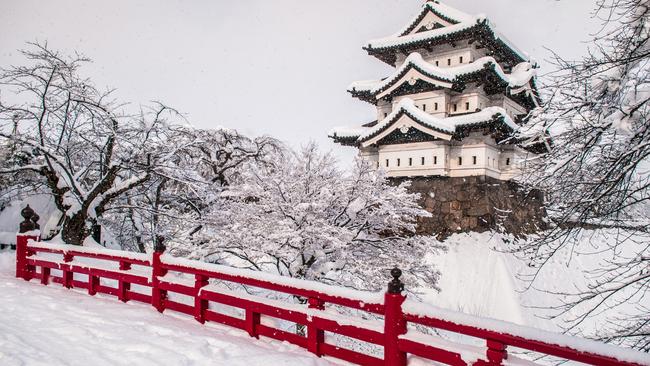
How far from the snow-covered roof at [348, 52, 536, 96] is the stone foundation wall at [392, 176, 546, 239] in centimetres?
562

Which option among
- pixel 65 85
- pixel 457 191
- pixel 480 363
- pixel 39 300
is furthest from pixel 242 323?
pixel 457 191

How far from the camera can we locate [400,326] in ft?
13.7

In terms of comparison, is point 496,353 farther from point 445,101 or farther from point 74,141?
point 445,101

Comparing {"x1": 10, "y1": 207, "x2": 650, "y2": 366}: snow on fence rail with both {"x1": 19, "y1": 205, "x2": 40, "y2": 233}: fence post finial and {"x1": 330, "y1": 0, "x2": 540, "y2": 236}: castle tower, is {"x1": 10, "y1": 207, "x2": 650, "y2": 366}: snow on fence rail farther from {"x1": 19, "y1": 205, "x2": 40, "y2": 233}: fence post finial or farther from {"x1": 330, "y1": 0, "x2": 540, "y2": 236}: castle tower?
{"x1": 330, "y1": 0, "x2": 540, "y2": 236}: castle tower

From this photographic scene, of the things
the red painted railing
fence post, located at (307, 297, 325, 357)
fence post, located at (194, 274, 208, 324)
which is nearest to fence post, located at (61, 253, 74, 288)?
the red painted railing

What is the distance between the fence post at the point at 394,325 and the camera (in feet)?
13.6

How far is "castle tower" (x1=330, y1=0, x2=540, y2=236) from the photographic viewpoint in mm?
21250

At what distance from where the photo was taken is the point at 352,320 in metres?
4.60

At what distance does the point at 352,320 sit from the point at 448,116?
2036 cm

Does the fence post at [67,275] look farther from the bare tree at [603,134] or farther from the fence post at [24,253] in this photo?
the bare tree at [603,134]

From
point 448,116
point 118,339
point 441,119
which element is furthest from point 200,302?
point 448,116

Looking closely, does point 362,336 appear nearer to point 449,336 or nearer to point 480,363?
point 480,363

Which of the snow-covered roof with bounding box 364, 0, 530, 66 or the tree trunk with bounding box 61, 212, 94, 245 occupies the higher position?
the snow-covered roof with bounding box 364, 0, 530, 66

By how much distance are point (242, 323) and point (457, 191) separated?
18405 millimetres
